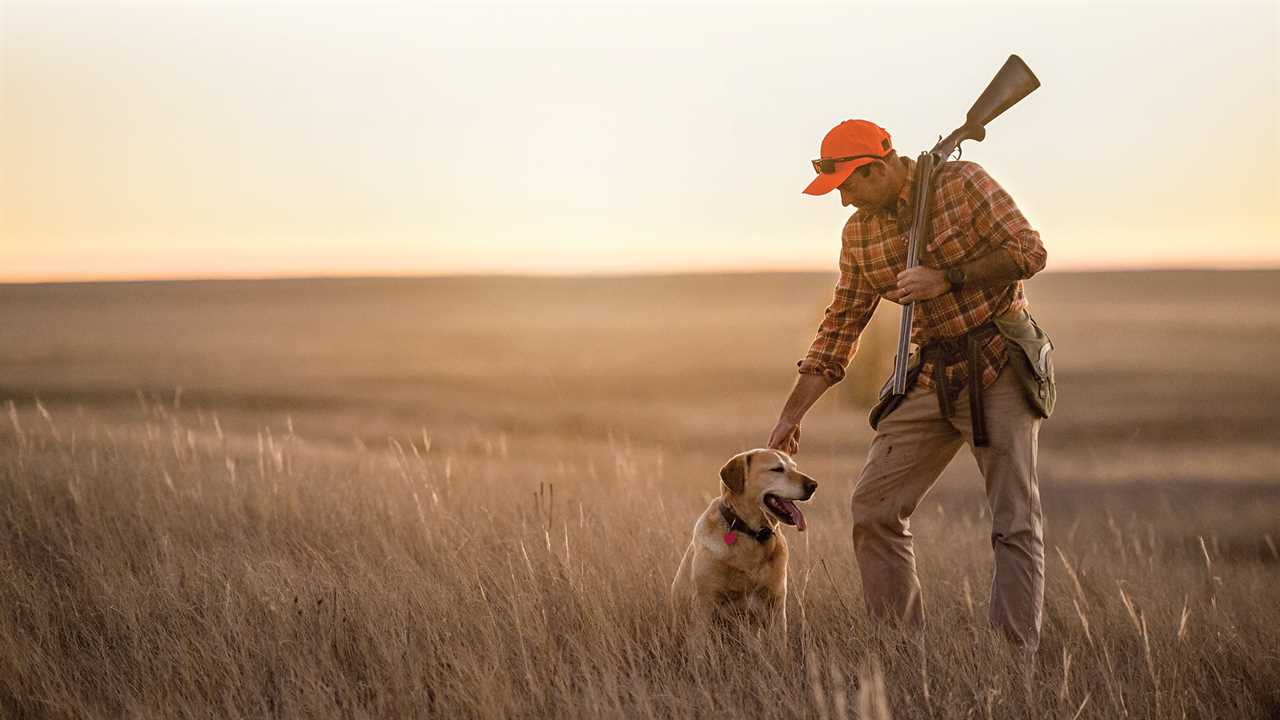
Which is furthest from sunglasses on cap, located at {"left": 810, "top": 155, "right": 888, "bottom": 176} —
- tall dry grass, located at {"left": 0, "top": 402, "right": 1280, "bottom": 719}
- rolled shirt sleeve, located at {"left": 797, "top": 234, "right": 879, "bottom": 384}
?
tall dry grass, located at {"left": 0, "top": 402, "right": 1280, "bottom": 719}

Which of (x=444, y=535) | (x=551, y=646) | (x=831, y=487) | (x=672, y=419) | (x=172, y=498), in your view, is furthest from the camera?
(x=672, y=419)

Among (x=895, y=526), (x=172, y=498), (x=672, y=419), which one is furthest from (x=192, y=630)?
(x=672, y=419)

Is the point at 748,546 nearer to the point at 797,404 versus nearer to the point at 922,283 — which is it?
the point at 797,404

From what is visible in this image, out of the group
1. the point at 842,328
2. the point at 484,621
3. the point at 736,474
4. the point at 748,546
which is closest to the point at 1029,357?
the point at 842,328

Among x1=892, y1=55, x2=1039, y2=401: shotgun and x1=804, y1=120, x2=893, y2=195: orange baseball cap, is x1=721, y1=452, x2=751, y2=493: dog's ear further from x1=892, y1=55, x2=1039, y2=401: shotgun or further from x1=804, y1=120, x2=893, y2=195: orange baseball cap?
x1=804, y1=120, x2=893, y2=195: orange baseball cap

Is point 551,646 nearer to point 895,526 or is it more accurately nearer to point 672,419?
point 895,526

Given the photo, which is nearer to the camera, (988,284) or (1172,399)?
(988,284)

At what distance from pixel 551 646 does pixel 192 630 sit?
1.49m

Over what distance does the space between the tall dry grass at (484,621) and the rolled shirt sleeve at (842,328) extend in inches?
34.7

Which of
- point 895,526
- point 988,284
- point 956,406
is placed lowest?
point 895,526

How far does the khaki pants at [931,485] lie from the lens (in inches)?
165

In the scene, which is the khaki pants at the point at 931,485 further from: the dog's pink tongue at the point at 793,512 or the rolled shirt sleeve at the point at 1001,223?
the rolled shirt sleeve at the point at 1001,223

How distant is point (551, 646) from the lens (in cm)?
403

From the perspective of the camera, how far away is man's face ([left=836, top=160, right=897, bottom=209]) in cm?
441
